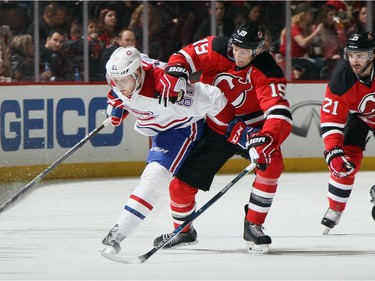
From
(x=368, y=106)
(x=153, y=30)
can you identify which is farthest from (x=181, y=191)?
(x=153, y=30)

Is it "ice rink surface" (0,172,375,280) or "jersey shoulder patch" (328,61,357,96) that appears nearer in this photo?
"ice rink surface" (0,172,375,280)

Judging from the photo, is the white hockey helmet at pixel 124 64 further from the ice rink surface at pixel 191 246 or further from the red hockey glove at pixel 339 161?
the red hockey glove at pixel 339 161

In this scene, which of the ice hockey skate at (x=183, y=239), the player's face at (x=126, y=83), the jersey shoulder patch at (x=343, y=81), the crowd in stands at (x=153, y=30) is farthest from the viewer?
the crowd in stands at (x=153, y=30)

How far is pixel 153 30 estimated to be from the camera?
29.9ft

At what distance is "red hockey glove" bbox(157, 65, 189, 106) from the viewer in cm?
497

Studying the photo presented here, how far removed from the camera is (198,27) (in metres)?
9.20

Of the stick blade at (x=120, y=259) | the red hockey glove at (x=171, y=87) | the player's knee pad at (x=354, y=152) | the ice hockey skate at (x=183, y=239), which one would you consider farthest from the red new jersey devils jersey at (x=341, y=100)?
the stick blade at (x=120, y=259)

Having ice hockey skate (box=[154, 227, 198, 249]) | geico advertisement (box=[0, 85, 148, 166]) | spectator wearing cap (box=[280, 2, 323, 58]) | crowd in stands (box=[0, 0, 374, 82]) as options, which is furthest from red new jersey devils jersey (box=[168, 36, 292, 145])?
spectator wearing cap (box=[280, 2, 323, 58])

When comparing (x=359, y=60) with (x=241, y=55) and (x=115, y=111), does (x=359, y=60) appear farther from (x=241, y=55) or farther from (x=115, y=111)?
(x=115, y=111)

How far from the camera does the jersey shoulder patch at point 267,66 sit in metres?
5.27

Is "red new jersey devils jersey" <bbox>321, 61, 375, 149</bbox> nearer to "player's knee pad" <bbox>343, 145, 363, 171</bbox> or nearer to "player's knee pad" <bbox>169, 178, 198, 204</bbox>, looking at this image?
"player's knee pad" <bbox>343, 145, 363, 171</bbox>

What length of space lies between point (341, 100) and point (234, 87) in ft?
1.90

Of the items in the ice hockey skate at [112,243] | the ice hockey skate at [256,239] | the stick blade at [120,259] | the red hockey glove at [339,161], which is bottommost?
the ice hockey skate at [256,239]

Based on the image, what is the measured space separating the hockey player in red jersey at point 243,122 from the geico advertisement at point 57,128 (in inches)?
126
